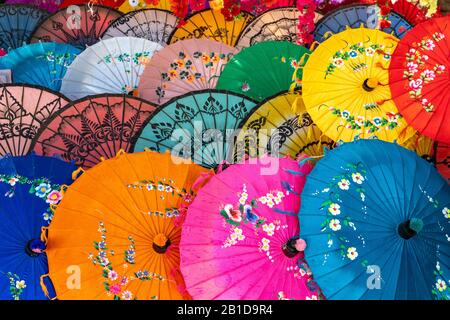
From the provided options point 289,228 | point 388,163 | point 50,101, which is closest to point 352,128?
point 388,163

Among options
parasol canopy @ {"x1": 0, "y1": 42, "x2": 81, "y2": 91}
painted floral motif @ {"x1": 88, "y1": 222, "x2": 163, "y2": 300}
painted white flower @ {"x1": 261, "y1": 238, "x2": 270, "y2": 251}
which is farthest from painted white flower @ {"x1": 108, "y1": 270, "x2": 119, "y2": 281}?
parasol canopy @ {"x1": 0, "y1": 42, "x2": 81, "y2": 91}

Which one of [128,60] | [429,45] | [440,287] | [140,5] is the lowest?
[440,287]

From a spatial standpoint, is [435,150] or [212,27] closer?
[435,150]

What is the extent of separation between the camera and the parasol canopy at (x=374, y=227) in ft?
5.99

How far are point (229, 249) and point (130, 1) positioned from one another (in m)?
2.98

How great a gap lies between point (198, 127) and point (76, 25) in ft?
6.35

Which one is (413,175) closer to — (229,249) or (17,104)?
(229,249)

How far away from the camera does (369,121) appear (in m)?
2.52

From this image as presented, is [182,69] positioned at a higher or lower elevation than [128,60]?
lower

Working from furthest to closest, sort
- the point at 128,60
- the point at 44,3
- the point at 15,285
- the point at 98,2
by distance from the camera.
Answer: the point at 44,3
the point at 98,2
the point at 128,60
the point at 15,285

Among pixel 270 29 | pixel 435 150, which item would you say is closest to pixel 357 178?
pixel 435 150

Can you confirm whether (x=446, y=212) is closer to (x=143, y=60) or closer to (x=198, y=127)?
(x=198, y=127)

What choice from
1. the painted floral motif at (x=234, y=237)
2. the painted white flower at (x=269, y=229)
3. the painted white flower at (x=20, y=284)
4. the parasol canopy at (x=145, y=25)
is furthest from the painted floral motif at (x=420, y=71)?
the painted white flower at (x=20, y=284)

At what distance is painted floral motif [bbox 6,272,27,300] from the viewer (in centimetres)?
181
